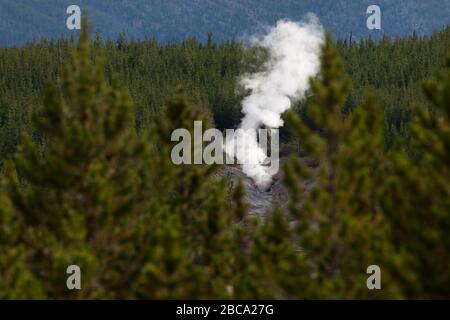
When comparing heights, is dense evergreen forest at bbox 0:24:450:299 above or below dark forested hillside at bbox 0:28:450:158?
below

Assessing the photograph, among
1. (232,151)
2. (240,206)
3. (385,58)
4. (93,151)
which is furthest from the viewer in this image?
(385,58)

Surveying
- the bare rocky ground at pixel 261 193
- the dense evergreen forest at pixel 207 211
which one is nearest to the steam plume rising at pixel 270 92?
the bare rocky ground at pixel 261 193

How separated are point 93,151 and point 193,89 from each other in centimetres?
11933

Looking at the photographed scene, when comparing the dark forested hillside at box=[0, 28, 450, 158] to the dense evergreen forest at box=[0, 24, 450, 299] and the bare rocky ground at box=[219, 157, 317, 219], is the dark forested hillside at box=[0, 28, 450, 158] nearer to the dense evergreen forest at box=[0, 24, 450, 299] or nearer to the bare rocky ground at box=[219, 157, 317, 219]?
the bare rocky ground at box=[219, 157, 317, 219]

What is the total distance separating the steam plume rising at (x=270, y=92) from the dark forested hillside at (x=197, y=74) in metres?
5.21

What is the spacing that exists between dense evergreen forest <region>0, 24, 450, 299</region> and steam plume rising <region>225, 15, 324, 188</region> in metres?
70.5

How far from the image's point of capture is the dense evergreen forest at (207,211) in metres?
26.7

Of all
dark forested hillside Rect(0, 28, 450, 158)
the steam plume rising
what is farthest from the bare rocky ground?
dark forested hillside Rect(0, 28, 450, 158)

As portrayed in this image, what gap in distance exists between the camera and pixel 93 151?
31.3 meters

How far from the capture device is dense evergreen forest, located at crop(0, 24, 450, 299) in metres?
26.7
